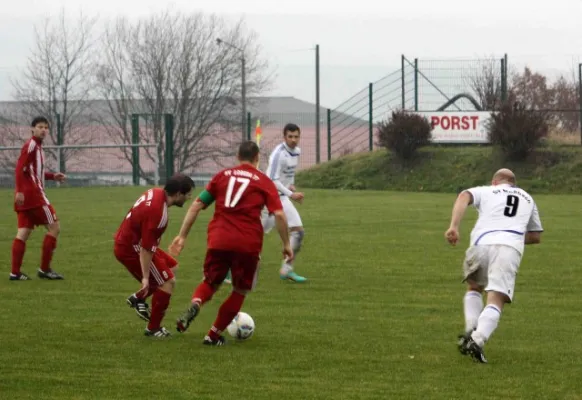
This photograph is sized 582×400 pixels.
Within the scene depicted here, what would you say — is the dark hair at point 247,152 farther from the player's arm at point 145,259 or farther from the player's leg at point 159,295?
the player's leg at point 159,295

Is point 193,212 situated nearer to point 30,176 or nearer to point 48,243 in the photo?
point 48,243

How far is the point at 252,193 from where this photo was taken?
9914mm

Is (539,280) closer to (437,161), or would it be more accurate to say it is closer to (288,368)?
(288,368)

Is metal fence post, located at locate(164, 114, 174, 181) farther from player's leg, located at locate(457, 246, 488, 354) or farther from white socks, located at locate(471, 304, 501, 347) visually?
white socks, located at locate(471, 304, 501, 347)

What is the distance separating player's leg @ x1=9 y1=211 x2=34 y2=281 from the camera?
48.2 ft

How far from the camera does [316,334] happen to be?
421 inches

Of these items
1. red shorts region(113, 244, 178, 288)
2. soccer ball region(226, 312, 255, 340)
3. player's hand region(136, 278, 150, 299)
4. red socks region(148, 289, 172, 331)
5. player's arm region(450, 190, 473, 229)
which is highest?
player's arm region(450, 190, 473, 229)

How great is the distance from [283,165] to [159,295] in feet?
16.6

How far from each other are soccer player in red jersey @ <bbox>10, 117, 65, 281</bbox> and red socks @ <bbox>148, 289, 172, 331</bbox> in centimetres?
459

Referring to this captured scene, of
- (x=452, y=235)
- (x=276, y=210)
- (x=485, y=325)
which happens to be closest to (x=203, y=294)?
(x=276, y=210)

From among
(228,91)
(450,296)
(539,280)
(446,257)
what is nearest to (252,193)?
(450,296)

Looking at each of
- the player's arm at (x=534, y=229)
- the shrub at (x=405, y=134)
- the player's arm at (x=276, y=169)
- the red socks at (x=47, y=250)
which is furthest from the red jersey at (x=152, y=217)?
the shrub at (x=405, y=134)

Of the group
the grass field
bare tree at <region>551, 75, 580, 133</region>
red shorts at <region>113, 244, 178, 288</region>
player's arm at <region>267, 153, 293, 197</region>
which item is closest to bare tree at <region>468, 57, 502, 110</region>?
bare tree at <region>551, 75, 580, 133</region>

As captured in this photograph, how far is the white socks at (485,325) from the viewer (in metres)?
9.12
